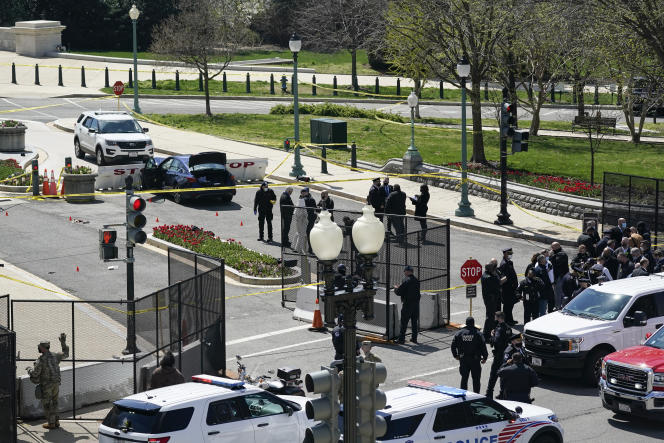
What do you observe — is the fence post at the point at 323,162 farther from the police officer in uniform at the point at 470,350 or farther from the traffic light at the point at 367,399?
the traffic light at the point at 367,399

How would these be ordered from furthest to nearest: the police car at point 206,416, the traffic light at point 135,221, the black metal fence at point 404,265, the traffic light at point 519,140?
the traffic light at point 519,140 → the black metal fence at point 404,265 → the traffic light at point 135,221 → the police car at point 206,416

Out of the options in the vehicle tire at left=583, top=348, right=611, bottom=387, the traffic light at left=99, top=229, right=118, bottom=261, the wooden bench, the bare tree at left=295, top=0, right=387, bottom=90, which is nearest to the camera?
the traffic light at left=99, top=229, right=118, bottom=261

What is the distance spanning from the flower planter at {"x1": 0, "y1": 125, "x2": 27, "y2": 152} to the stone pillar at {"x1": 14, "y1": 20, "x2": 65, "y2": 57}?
2830cm

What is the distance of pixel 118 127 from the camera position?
124 feet

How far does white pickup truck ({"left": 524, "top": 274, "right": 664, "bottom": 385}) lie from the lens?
19.3 meters

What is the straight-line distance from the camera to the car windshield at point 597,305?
19.9m

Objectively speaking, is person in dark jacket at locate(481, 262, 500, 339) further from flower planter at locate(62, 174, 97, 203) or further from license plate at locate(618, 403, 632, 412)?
flower planter at locate(62, 174, 97, 203)

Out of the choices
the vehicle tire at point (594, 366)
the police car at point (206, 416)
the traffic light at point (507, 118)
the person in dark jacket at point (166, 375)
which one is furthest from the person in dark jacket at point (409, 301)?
the traffic light at point (507, 118)

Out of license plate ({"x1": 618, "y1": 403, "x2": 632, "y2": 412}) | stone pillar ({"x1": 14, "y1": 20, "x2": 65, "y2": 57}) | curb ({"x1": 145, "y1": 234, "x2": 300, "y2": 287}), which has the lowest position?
license plate ({"x1": 618, "y1": 403, "x2": 632, "y2": 412})

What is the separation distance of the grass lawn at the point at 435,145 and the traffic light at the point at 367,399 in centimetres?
2739

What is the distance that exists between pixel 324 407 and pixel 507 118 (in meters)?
21.9

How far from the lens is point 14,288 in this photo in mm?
24141

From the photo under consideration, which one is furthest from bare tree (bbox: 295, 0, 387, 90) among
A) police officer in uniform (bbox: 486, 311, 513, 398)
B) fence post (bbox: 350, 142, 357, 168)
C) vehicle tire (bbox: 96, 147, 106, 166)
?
police officer in uniform (bbox: 486, 311, 513, 398)

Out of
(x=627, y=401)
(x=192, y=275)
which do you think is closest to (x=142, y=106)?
(x=192, y=275)
